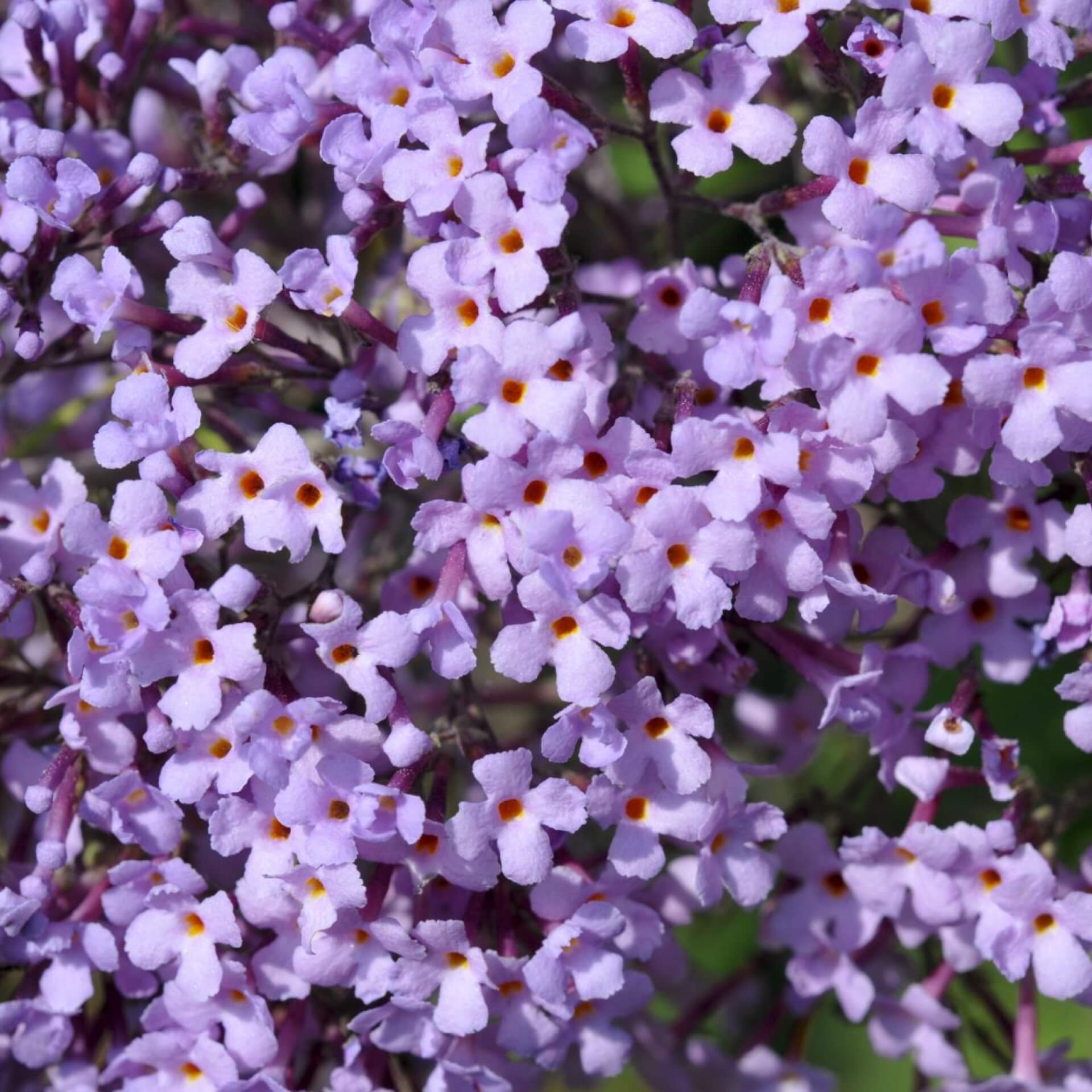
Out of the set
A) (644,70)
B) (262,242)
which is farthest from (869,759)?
(262,242)

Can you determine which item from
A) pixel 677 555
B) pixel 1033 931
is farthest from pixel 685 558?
pixel 1033 931

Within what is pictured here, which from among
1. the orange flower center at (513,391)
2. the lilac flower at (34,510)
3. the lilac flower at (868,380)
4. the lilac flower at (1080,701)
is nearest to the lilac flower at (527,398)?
the orange flower center at (513,391)

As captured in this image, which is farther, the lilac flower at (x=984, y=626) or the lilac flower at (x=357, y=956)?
the lilac flower at (x=984, y=626)

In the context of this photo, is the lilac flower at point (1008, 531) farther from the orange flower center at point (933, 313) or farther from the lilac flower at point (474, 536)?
the lilac flower at point (474, 536)

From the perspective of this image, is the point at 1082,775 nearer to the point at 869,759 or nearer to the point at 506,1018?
the point at 869,759

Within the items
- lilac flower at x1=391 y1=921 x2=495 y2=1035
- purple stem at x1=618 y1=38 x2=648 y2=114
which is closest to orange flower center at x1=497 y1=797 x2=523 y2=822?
lilac flower at x1=391 y1=921 x2=495 y2=1035

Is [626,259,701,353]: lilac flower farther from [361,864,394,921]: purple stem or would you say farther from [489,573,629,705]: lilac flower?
[361,864,394,921]: purple stem
